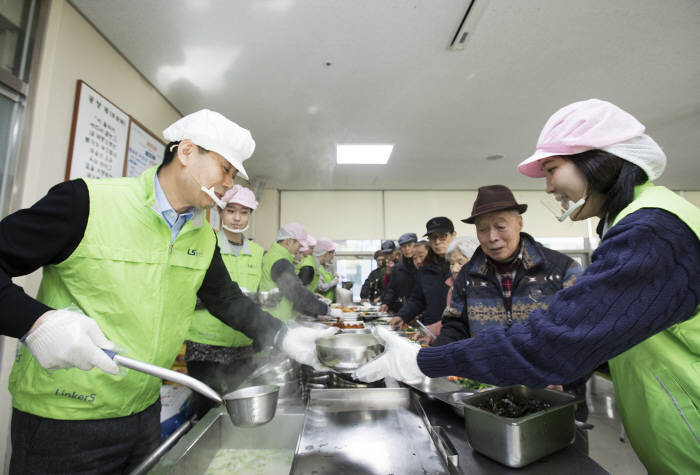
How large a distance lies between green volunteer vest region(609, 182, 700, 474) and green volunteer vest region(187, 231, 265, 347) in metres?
1.89

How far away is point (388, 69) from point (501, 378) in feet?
9.55

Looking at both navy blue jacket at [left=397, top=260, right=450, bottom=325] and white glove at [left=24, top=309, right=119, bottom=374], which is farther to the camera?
navy blue jacket at [left=397, top=260, right=450, bottom=325]

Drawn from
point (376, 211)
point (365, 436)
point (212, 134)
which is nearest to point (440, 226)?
point (365, 436)

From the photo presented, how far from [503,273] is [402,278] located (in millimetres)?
3189

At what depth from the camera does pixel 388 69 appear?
3016mm

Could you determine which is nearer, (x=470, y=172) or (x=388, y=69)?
(x=388, y=69)

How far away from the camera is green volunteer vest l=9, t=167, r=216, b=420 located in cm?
102

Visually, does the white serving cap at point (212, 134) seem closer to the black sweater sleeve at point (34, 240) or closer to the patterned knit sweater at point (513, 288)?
the black sweater sleeve at point (34, 240)

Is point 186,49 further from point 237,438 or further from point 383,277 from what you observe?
point 383,277

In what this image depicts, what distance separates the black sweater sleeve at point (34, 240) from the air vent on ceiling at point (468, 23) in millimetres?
2599

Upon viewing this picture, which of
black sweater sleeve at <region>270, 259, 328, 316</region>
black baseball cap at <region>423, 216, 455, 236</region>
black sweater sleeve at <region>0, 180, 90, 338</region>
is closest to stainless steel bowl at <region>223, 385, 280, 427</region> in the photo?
black sweater sleeve at <region>0, 180, 90, 338</region>

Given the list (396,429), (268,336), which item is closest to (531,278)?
(396,429)

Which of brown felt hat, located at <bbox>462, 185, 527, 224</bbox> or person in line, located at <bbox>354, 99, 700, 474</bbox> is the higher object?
brown felt hat, located at <bbox>462, 185, 527, 224</bbox>

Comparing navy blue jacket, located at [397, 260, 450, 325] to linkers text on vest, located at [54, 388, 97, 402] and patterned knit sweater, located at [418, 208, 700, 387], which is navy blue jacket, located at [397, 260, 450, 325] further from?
linkers text on vest, located at [54, 388, 97, 402]
